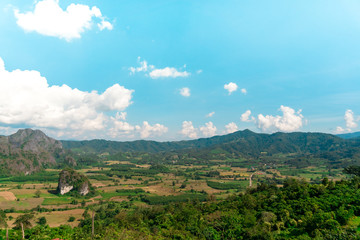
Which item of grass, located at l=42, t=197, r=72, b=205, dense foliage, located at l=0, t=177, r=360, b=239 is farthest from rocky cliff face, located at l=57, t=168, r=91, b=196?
dense foliage, located at l=0, t=177, r=360, b=239

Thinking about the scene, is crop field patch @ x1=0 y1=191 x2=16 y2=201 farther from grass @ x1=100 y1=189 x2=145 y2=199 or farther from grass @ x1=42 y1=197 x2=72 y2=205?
grass @ x1=100 y1=189 x2=145 y2=199

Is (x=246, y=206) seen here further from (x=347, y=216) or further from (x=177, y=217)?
(x=347, y=216)

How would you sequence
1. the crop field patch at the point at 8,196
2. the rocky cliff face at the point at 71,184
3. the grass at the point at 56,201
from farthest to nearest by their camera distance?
the rocky cliff face at the point at 71,184 < the crop field patch at the point at 8,196 < the grass at the point at 56,201

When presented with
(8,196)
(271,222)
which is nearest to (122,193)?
(8,196)

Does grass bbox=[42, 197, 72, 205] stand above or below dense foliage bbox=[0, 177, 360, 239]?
below

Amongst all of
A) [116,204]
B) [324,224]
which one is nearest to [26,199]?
[116,204]

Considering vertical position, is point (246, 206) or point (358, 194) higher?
point (358, 194)

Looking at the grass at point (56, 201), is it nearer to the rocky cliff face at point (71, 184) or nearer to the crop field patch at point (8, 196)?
the rocky cliff face at point (71, 184)

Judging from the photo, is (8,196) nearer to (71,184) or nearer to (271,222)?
(71,184)

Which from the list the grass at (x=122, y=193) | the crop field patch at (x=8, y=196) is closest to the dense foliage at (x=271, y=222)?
the grass at (x=122, y=193)
